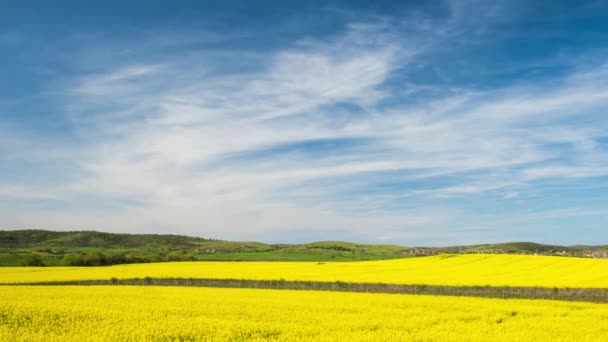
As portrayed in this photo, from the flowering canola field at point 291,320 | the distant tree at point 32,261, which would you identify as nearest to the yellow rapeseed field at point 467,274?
the flowering canola field at point 291,320

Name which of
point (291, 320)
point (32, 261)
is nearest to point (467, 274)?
point (291, 320)

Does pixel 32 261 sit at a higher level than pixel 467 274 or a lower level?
lower

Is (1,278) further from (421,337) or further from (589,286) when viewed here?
(589,286)

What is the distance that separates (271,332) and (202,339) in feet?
9.60

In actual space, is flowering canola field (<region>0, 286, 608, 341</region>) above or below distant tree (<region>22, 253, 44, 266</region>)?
above

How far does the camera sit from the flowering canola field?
63.8 feet

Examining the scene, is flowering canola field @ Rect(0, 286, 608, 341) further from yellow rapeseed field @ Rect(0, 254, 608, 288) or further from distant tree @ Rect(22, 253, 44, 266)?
distant tree @ Rect(22, 253, 44, 266)

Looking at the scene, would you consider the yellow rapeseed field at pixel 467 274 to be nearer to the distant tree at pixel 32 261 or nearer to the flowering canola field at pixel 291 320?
the flowering canola field at pixel 291 320

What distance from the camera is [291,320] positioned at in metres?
23.6

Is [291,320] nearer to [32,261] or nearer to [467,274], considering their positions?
[467,274]

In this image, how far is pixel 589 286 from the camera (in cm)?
3684

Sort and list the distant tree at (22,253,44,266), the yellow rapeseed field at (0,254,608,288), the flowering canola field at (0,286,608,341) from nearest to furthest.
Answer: the flowering canola field at (0,286,608,341)
the yellow rapeseed field at (0,254,608,288)
the distant tree at (22,253,44,266)

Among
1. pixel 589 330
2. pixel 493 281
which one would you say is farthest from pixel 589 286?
pixel 589 330

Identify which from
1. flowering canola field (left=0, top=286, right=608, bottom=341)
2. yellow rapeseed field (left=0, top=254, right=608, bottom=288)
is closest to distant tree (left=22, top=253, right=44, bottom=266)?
yellow rapeseed field (left=0, top=254, right=608, bottom=288)
